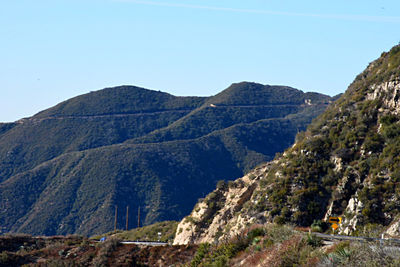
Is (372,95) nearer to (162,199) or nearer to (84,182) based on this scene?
(162,199)

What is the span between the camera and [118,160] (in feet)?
463

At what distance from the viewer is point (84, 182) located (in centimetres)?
13038

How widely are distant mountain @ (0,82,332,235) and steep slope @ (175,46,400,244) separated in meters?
63.1

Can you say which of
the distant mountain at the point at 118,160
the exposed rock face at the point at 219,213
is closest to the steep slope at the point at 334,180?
the exposed rock face at the point at 219,213

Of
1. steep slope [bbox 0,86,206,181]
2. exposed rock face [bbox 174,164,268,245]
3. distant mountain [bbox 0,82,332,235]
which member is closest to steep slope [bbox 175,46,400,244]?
exposed rock face [bbox 174,164,268,245]

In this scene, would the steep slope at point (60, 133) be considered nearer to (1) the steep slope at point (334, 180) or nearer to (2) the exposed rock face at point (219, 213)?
(2) the exposed rock face at point (219, 213)

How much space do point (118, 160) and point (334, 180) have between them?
10127 centimetres

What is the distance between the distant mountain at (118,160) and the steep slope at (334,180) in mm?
63090

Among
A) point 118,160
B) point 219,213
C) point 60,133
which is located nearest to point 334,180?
point 219,213

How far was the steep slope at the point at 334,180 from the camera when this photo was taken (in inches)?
1598

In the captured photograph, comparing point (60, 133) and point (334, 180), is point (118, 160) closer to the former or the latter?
point (60, 133)

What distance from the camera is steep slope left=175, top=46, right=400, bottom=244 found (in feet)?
133

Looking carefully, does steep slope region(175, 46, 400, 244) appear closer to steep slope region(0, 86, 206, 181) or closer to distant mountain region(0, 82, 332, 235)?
distant mountain region(0, 82, 332, 235)

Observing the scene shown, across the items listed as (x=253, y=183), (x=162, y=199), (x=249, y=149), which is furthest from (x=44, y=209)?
(x=253, y=183)
